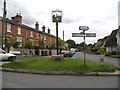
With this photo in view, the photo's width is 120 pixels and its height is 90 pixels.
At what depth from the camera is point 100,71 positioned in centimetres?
1535

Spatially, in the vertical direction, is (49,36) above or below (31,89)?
above

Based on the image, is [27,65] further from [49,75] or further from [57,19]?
[57,19]

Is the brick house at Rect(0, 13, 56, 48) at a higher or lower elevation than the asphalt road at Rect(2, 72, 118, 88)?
higher

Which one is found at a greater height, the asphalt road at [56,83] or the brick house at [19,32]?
the brick house at [19,32]

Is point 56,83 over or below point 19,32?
below

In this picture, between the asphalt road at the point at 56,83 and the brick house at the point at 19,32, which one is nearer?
the asphalt road at the point at 56,83

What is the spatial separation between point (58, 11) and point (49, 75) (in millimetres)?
8358

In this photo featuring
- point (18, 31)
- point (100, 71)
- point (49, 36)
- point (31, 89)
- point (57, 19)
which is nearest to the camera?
point (31, 89)

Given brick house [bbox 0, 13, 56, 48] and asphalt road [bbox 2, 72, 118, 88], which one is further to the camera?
brick house [bbox 0, 13, 56, 48]

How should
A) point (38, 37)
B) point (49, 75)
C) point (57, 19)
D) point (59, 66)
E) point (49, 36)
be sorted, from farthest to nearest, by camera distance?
point (49, 36), point (38, 37), point (57, 19), point (59, 66), point (49, 75)

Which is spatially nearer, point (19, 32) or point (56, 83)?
point (56, 83)

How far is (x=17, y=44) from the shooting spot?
1750 inches

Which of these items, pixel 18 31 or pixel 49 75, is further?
pixel 18 31

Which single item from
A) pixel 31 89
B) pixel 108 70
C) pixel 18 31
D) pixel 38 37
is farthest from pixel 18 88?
pixel 38 37
